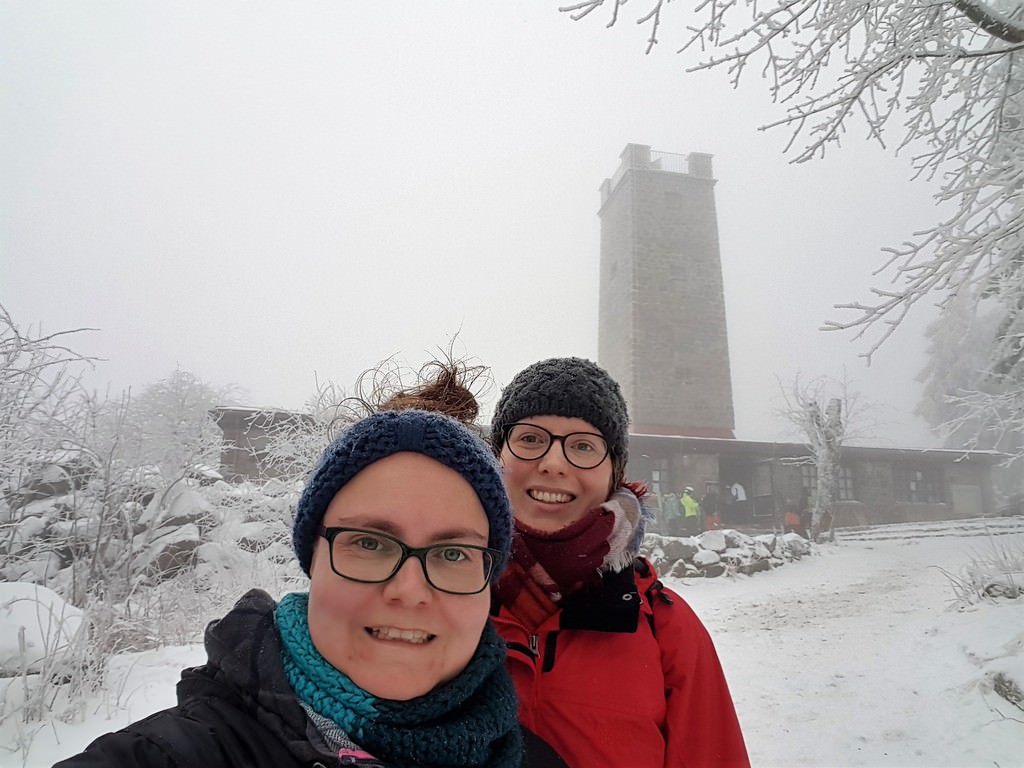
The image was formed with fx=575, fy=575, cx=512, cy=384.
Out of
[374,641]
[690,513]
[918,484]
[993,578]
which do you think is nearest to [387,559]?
[374,641]

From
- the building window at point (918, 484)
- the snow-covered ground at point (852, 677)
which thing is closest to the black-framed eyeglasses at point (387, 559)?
the snow-covered ground at point (852, 677)

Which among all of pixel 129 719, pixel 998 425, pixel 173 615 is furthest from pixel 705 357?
pixel 129 719

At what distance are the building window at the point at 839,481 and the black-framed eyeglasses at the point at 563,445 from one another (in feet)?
62.9

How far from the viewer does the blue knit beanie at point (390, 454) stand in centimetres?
126

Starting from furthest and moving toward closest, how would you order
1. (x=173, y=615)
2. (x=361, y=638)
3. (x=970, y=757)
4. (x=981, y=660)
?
1. (x=173, y=615)
2. (x=981, y=660)
3. (x=970, y=757)
4. (x=361, y=638)

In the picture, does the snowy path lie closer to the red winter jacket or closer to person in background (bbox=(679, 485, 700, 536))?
the red winter jacket

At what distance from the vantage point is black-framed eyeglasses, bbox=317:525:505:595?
1144 millimetres

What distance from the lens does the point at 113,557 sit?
8.18 meters

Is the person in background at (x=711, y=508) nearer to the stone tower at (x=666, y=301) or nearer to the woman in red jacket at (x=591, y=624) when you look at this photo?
the stone tower at (x=666, y=301)

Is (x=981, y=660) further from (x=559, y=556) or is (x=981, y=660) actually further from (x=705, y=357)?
(x=705, y=357)

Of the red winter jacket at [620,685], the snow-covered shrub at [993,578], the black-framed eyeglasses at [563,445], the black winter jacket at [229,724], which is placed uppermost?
the black-framed eyeglasses at [563,445]

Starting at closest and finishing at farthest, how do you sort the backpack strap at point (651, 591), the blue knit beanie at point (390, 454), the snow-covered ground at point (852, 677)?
the blue knit beanie at point (390, 454) → the backpack strap at point (651, 591) → the snow-covered ground at point (852, 677)

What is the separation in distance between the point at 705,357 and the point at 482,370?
78.9 feet

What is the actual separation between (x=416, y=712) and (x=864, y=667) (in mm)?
6810
